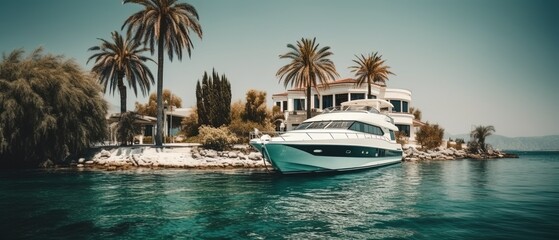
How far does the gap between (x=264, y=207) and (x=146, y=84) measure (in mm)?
27705

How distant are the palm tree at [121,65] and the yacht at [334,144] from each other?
Result: 19712 millimetres

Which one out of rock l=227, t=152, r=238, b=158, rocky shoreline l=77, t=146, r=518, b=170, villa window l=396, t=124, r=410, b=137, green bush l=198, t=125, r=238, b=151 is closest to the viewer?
rocky shoreline l=77, t=146, r=518, b=170

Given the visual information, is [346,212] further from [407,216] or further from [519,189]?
[519,189]

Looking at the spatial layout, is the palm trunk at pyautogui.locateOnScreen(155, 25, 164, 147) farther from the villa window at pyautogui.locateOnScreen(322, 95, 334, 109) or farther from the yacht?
the villa window at pyautogui.locateOnScreen(322, 95, 334, 109)

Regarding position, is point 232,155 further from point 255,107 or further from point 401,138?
point 401,138

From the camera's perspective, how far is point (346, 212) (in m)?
10.8

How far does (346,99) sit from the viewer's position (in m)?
45.3

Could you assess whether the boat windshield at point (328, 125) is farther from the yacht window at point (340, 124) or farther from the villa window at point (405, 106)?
the villa window at point (405, 106)

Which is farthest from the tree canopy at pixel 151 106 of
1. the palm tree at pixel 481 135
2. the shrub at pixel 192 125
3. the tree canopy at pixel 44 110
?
the palm tree at pixel 481 135

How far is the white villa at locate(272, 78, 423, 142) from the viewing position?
4453cm

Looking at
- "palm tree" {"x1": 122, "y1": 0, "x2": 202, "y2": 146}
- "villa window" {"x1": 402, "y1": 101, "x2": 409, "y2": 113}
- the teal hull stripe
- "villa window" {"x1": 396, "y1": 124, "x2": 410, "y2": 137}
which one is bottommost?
the teal hull stripe

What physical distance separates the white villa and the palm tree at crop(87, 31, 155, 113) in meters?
19.0

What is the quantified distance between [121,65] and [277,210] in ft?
94.1

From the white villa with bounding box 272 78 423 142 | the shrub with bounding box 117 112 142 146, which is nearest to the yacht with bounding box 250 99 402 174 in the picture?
the white villa with bounding box 272 78 423 142
